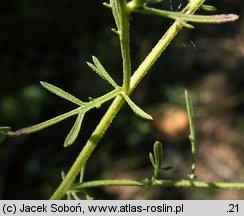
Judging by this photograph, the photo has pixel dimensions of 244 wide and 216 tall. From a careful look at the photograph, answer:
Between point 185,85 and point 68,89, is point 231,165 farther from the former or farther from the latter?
point 68,89

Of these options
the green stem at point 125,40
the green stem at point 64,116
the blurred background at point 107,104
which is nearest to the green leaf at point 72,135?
the green stem at point 64,116

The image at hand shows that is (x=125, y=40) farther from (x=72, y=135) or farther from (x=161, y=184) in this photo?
(x=161, y=184)

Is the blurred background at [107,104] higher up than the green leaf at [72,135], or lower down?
higher up

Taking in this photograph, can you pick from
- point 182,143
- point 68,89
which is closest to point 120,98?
point 68,89

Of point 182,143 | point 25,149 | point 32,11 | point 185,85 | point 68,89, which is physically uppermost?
point 32,11

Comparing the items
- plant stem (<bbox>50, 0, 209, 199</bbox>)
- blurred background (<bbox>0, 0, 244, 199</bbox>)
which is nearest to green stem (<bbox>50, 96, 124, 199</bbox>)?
plant stem (<bbox>50, 0, 209, 199</bbox>)

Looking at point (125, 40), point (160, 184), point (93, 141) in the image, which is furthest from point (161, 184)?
point (125, 40)

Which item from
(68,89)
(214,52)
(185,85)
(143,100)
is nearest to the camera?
(68,89)

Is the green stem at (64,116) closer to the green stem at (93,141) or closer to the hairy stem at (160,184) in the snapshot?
the green stem at (93,141)
